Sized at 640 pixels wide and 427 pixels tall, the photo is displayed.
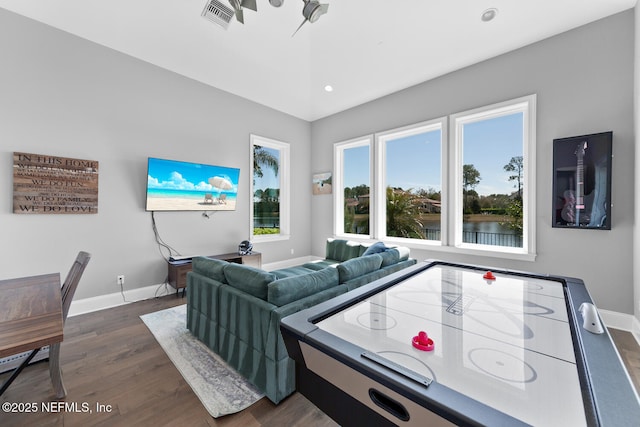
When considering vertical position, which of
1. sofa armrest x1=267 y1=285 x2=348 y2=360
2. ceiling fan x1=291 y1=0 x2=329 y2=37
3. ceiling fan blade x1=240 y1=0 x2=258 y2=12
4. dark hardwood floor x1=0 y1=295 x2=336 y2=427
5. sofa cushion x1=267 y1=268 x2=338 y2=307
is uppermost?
ceiling fan blade x1=240 y1=0 x2=258 y2=12

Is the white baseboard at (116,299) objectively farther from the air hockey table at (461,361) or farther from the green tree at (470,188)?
the green tree at (470,188)

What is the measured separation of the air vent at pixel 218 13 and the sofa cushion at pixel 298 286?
9.09 ft

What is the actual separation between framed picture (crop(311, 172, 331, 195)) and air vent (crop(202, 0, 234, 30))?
3.27 m

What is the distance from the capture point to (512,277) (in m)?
1.90

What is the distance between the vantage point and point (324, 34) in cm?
315

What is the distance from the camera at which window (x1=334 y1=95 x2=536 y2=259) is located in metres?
3.46

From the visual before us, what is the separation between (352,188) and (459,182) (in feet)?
6.88

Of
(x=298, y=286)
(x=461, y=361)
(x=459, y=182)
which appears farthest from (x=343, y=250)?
(x=461, y=361)

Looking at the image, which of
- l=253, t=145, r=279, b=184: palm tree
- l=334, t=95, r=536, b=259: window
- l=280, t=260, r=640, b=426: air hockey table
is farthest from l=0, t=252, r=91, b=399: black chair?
l=334, t=95, r=536, b=259: window

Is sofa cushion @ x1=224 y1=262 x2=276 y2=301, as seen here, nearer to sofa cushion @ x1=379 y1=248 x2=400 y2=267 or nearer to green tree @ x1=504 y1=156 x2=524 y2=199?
sofa cushion @ x1=379 y1=248 x2=400 y2=267

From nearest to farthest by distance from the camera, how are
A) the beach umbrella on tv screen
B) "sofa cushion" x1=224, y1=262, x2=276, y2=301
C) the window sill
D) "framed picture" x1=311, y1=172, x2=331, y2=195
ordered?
"sofa cushion" x1=224, y1=262, x2=276, y2=301 → the beach umbrella on tv screen → the window sill → "framed picture" x1=311, y1=172, x2=331, y2=195

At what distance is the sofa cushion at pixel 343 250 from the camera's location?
3.97m

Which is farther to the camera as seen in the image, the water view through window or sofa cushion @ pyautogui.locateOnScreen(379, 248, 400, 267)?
the water view through window

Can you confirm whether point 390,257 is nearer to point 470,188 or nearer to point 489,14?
point 470,188
